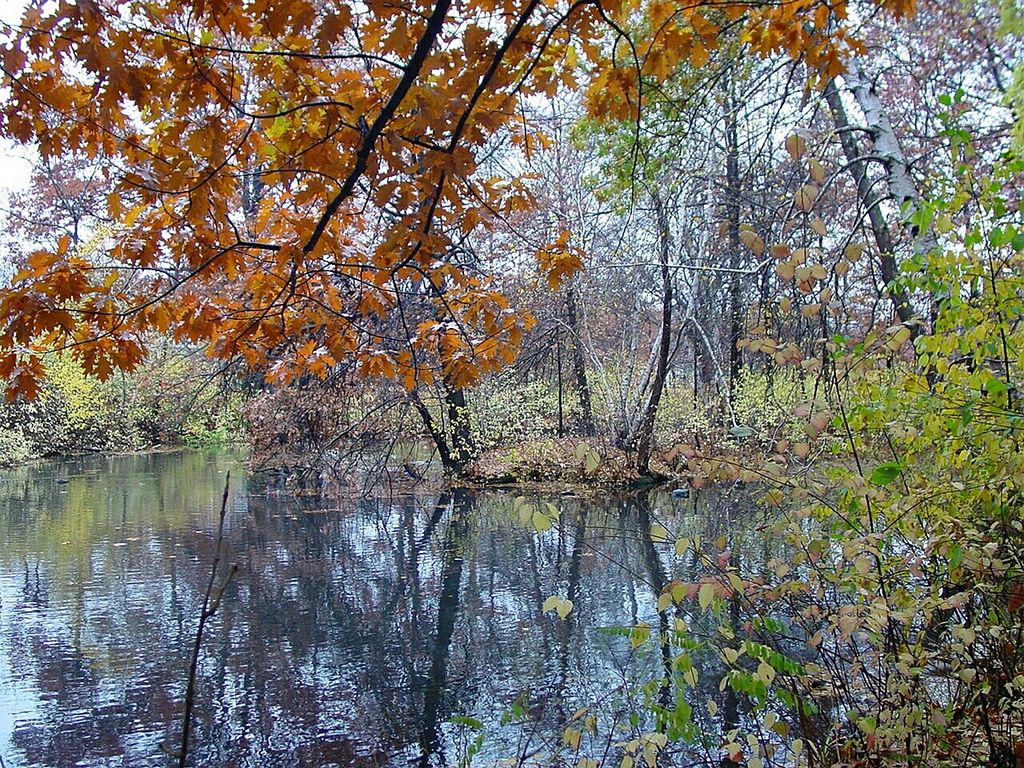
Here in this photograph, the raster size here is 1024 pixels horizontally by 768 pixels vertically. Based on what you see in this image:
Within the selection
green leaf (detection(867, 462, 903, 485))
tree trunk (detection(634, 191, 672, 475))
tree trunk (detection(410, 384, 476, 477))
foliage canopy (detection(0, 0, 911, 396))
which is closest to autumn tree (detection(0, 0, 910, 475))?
foliage canopy (detection(0, 0, 911, 396))

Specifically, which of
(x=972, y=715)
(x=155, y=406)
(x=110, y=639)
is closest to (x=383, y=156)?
(x=972, y=715)

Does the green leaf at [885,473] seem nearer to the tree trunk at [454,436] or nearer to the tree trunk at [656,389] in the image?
the tree trunk at [656,389]

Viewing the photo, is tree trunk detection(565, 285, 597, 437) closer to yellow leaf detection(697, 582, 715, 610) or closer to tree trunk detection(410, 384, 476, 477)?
tree trunk detection(410, 384, 476, 477)

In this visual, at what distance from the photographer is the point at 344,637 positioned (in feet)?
20.2

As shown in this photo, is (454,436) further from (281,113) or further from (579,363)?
(281,113)

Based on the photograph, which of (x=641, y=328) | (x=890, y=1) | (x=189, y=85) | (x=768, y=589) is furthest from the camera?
(x=641, y=328)

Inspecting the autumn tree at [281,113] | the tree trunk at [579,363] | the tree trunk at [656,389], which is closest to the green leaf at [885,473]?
the autumn tree at [281,113]

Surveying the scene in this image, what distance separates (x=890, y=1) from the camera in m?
2.29

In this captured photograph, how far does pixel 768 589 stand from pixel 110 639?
4.90 m

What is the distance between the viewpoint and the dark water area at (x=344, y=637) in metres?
4.39

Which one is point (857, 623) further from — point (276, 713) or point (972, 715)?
point (276, 713)

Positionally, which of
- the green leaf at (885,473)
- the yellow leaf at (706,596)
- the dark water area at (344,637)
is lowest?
the dark water area at (344,637)

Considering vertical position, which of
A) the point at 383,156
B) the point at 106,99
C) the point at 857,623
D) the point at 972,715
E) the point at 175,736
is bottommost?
the point at 175,736

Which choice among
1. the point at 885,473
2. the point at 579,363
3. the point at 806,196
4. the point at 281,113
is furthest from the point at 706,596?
the point at 579,363
